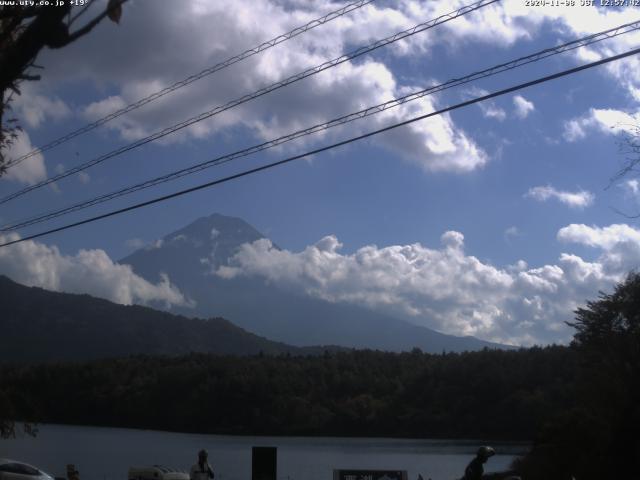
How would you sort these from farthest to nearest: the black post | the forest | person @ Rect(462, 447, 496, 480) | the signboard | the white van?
the forest → the white van → the black post → the signboard → person @ Rect(462, 447, 496, 480)

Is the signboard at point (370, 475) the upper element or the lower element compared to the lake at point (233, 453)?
upper

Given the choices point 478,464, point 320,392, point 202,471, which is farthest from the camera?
point 320,392

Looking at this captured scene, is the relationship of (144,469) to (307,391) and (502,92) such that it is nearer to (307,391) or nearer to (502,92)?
(502,92)

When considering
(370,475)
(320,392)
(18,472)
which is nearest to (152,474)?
(18,472)

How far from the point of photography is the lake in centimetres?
6006

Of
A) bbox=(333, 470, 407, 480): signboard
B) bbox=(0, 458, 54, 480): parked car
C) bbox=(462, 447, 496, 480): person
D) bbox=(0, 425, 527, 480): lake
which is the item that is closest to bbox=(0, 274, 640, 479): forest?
bbox=(0, 425, 527, 480): lake

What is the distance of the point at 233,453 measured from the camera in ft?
241

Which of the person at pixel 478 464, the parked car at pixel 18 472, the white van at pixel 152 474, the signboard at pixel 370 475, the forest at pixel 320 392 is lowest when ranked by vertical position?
the white van at pixel 152 474

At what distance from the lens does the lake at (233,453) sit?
60062mm

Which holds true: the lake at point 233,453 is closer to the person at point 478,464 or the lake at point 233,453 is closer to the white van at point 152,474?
the white van at point 152,474

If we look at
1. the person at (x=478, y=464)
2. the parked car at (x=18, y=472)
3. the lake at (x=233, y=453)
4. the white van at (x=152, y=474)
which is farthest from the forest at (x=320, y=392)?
the person at (x=478, y=464)

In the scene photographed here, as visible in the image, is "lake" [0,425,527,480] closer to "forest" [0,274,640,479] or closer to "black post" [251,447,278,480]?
"forest" [0,274,640,479]

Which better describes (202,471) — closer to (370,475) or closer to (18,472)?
(370,475)

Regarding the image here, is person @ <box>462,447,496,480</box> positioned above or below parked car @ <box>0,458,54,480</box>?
above
